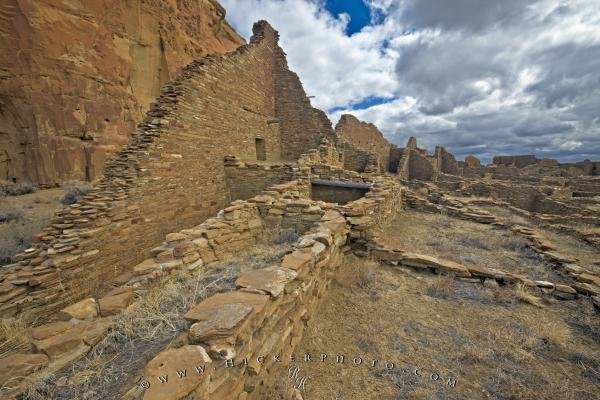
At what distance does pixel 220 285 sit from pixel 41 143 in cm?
1253

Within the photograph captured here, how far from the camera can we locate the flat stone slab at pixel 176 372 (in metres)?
1.25

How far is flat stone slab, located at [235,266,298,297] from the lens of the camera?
228 centimetres

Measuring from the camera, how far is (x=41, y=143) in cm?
998

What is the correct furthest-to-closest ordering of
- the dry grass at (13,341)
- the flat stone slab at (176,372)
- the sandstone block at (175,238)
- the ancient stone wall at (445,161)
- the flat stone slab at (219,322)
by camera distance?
the ancient stone wall at (445,161) → the sandstone block at (175,238) → the dry grass at (13,341) → the flat stone slab at (219,322) → the flat stone slab at (176,372)

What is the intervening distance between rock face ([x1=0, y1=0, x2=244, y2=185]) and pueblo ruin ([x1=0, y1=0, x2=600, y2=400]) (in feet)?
0.23

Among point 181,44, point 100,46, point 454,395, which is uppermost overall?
point 181,44

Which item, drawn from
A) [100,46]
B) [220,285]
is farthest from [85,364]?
[100,46]

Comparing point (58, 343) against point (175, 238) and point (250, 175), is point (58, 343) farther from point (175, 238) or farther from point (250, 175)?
point (250, 175)

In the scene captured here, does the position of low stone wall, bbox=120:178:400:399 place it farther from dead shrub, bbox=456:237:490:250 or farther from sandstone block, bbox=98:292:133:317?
dead shrub, bbox=456:237:490:250

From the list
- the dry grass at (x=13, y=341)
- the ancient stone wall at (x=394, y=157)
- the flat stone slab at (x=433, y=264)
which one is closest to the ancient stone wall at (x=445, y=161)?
the ancient stone wall at (x=394, y=157)

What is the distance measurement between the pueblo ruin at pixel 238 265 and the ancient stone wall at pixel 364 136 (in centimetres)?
435

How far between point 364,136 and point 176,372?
19.1 m

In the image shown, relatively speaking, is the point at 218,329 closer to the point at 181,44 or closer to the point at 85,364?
the point at 85,364

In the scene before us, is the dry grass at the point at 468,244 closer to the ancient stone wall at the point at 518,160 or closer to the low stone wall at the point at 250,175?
the low stone wall at the point at 250,175
